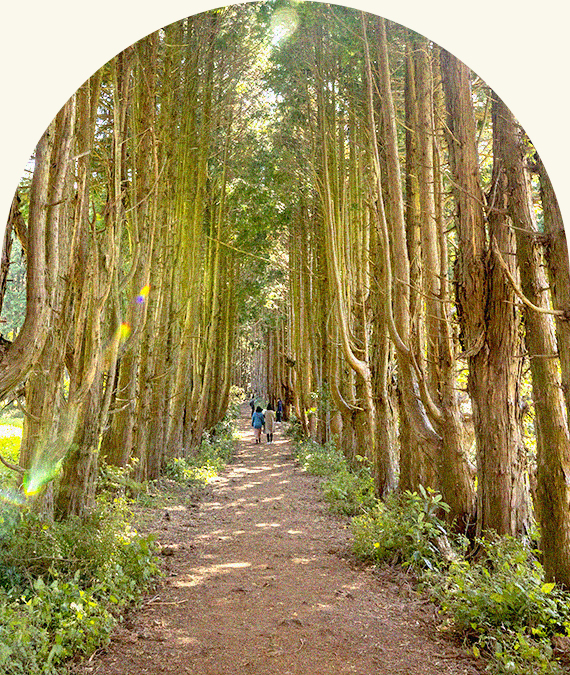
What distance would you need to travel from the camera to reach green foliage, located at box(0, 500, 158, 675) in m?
3.50

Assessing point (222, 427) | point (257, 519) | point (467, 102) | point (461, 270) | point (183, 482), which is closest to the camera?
point (461, 270)

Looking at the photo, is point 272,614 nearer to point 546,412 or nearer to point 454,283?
point 546,412

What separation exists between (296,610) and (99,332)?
3346mm

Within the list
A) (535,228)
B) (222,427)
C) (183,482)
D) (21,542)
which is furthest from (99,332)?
(222,427)

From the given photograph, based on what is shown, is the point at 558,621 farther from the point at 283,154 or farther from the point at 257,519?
the point at 283,154

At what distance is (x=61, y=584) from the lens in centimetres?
461

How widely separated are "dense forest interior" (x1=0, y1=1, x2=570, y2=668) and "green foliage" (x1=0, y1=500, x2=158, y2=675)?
1.89ft

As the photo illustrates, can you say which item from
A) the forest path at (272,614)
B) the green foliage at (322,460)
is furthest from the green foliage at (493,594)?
the green foliage at (322,460)

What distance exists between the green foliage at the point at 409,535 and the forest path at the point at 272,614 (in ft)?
0.93

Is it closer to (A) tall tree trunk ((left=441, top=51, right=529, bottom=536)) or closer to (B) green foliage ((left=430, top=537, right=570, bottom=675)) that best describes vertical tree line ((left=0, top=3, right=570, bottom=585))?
(A) tall tree trunk ((left=441, top=51, right=529, bottom=536))

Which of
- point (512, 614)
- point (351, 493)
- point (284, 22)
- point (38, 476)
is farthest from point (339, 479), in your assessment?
point (284, 22)

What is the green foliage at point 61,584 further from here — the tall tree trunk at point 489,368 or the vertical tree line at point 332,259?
the tall tree trunk at point 489,368

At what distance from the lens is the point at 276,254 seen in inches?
871

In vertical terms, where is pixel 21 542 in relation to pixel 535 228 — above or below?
below
